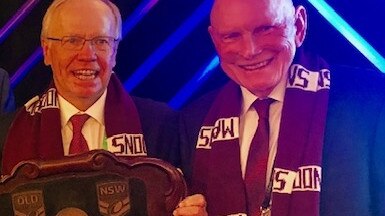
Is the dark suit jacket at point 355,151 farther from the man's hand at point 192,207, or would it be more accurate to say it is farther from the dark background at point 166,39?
the dark background at point 166,39

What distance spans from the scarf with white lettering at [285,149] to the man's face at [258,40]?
6 cm

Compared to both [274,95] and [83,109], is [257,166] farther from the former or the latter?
[83,109]

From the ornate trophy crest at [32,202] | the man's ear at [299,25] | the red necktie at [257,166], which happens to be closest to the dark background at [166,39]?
the man's ear at [299,25]

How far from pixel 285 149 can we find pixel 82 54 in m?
0.52

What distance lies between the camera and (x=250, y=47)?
1.74 m

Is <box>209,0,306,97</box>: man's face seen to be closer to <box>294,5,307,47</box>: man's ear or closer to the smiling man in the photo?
<box>294,5,307,47</box>: man's ear

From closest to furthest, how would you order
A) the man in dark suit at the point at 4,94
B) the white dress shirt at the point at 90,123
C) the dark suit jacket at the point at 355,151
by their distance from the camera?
1. the dark suit jacket at the point at 355,151
2. the white dress shirt at the point at 90,123
3. the man in dark suit at the point at 4,94

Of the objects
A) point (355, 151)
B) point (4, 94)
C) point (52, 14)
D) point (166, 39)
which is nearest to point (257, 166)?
point (355, 151)

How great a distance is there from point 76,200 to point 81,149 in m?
0.18

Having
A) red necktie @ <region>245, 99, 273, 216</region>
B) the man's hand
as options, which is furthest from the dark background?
the man's hand

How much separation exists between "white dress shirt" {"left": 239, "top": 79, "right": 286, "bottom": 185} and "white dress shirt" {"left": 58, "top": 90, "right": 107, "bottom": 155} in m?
0.34

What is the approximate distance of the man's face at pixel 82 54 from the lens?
1.83m

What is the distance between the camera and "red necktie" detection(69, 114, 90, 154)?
1.84m

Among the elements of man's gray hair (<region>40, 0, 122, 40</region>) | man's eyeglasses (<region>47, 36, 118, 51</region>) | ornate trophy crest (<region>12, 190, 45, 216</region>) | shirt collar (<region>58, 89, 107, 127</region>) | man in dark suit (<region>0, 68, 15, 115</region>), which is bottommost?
ornate trophy crest (<region>12, 190, 45, 216</region>)
